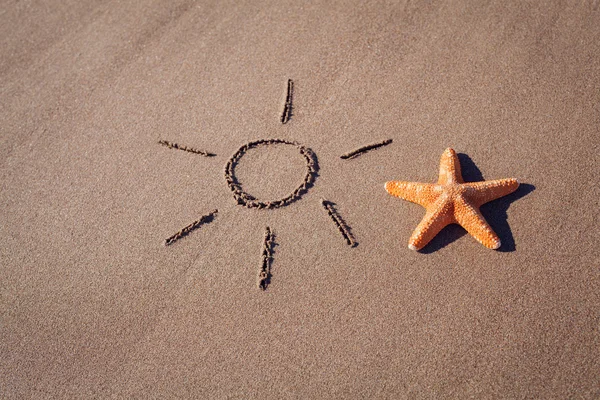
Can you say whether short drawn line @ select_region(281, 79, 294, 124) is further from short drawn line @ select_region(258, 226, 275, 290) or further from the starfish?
the starfish

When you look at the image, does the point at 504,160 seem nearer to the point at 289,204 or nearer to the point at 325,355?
the point at 289,204

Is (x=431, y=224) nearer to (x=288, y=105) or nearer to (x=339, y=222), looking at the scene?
(x=339, y=222)

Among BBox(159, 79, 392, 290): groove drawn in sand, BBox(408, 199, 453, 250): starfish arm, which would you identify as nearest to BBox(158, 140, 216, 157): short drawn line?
BBox(159, 79, 392, 290): groove drawn in sand

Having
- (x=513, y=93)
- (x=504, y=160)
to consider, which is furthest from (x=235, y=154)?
(x=513, y=93)

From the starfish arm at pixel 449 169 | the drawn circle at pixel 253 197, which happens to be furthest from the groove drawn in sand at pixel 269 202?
the starfish arm at pixel 449 169

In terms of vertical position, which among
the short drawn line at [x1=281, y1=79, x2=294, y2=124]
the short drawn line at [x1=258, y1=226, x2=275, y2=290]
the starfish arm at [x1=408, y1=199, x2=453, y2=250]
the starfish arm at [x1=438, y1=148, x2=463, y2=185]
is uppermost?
the short drawn line at [x1=281, y1=79, x2=294, y2=124]

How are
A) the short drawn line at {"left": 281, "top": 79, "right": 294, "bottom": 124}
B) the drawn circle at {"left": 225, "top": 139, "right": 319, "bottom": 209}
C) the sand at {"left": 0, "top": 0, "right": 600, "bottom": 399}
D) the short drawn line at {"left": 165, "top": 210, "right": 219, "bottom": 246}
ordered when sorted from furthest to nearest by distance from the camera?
the short drawn line at {"left": 281, "top": 79, "right": 294, "bottom": 124}, the drawn circle at {"left": 225, "top": 139, "right": 319, "bottom": 209}, the short drawn line at {"left": 165, "top": 210, "right": 219, "bottom": 246}, the sand at {"left": 0, "top": 0, "right": 600, "bottom": 399}

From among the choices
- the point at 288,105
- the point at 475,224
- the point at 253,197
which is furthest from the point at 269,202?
the point at 475,224
